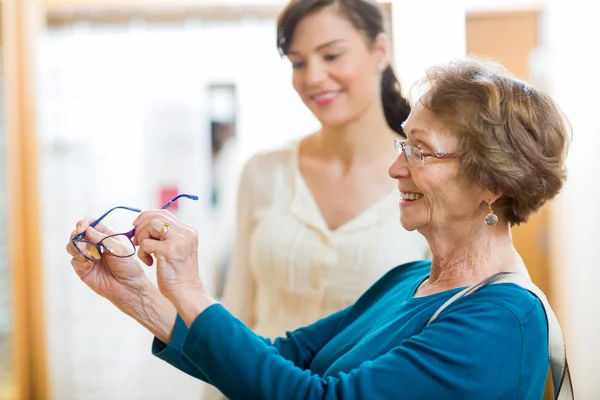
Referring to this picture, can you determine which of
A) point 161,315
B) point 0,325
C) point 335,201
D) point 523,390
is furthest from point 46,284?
point 523,390

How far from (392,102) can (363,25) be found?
0.21 m

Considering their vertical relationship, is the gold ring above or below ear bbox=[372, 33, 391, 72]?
below

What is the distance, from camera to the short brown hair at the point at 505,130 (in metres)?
1.18

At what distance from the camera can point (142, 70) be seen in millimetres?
3604

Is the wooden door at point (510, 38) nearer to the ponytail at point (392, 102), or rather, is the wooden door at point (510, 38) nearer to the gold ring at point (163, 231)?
the ponytail at point (392, 102)

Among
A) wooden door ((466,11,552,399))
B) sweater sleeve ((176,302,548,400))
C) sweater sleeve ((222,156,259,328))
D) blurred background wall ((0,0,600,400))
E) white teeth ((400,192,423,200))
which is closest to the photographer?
sweater sleeve ((176,302,548,400))

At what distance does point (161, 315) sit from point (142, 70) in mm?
2421

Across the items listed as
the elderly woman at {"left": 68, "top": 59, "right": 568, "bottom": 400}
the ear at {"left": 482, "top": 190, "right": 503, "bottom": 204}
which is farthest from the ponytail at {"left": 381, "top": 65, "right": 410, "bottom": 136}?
the ear at {"left": 482, "top": 190, "right": 503, "bottom": 204}

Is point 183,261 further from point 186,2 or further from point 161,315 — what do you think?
point 186,2

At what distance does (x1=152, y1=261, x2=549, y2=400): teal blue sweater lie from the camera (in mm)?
1073

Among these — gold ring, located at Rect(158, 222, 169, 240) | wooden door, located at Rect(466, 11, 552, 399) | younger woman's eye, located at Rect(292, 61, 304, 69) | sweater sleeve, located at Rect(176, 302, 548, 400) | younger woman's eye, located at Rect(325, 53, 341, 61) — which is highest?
wooden door, located at Rect(466, 11, 552, 399)

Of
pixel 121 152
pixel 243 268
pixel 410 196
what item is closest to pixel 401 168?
pixel 410 196

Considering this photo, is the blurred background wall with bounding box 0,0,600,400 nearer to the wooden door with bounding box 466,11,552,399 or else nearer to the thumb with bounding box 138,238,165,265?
the wooden door with bounding box 466,11,552,399

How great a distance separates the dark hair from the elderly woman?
59 cm
